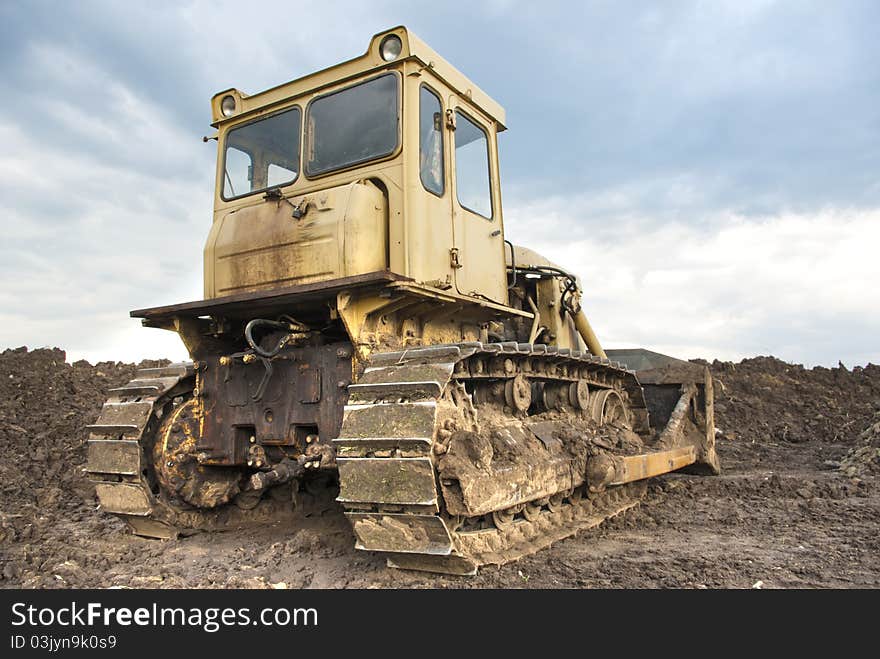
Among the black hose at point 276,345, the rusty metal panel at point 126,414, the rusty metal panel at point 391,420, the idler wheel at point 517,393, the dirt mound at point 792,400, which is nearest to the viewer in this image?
the rusty metal panel at point 391,420

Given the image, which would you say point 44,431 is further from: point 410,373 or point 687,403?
point 687,403

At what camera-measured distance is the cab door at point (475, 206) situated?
18.1 feet

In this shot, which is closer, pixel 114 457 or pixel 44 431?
pixel 114 457

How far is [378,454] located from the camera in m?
3.94

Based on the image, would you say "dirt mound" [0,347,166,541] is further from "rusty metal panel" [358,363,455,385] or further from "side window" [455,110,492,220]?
"side window" [455,110,492,220]

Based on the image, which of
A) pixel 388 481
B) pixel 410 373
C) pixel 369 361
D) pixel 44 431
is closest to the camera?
pixel 388 481

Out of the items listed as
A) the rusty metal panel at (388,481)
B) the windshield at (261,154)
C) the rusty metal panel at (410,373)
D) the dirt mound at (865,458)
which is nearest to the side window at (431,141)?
the windshield at (261,154)

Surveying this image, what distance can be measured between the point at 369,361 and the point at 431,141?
5.82 feet

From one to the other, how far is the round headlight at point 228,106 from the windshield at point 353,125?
91cm

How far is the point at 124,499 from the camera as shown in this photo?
5.41m

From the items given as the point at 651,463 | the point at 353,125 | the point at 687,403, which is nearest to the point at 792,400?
the point at 687,403

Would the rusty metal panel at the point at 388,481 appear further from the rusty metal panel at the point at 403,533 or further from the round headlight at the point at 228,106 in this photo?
the round headlight at the point at 228,106

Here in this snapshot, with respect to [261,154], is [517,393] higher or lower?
lower

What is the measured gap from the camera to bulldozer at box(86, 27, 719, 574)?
13.3ft
